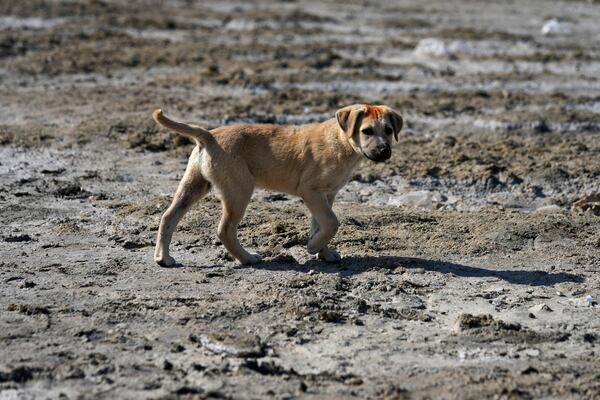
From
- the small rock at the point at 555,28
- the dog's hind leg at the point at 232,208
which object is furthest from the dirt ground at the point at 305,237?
the small rock at the point at 555,28

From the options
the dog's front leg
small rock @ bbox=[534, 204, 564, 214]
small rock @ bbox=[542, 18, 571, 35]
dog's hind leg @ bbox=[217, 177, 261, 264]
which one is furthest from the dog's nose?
small rock @ bbox=[542, 18, 571, 35]

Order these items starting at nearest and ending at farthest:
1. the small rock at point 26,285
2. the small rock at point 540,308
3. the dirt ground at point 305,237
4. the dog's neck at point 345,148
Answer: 1. the dirt ground at point 305,237
2. the small rock at point 540,308
3. the small rock at point 26,285
4. the dog's neck at point 345,148

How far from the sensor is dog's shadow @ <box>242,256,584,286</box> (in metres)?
8.49

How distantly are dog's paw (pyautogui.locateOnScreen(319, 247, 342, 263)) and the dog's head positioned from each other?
0.86 meters

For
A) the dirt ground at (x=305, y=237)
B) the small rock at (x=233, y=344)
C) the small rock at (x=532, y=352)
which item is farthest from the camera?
the small rock at (x=532, y=352)

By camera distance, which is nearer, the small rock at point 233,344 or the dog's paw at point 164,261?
the small rock at point 233,344

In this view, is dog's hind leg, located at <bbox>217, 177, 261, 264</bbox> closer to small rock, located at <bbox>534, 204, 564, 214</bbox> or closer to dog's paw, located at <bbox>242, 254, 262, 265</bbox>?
dog's paw, located at <bbox>242, 254, 262, 265</bbox>

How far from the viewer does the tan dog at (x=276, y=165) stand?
27.8ft

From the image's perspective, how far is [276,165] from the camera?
870 centimetres

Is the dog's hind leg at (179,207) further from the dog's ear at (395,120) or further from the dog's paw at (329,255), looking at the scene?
the dog's ear at (395,120)

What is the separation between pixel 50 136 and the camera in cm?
1325

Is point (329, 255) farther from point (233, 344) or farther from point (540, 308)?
point (233, 344)

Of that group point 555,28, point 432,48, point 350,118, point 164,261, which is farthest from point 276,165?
point 555,28

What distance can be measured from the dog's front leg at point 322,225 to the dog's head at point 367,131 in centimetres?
52
